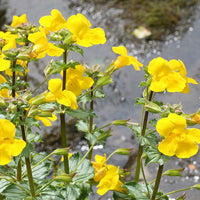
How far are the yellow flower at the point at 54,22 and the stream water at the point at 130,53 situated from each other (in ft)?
4.06

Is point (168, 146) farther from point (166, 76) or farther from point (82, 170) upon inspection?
point (82, 170)

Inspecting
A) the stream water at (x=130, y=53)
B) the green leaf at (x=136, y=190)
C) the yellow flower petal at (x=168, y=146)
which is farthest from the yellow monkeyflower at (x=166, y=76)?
the stream water at (x=130, y=53)

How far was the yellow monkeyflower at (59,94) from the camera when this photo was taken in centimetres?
152

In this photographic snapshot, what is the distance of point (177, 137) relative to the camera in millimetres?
1557

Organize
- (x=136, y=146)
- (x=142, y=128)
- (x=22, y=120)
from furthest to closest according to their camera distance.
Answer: (x=136, y=146) → (x=142, y=128) → (x=22, y=120)

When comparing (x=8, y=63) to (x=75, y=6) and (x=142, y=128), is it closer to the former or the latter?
(x=142, y=128)

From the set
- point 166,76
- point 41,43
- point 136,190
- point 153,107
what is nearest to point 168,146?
point 153,107

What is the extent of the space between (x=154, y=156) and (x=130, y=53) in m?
1.84

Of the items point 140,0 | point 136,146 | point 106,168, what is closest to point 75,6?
point 140,0

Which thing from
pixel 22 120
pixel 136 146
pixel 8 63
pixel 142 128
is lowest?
pixel 136 146

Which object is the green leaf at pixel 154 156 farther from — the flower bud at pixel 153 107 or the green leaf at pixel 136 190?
the green leaf at pixel 136 190

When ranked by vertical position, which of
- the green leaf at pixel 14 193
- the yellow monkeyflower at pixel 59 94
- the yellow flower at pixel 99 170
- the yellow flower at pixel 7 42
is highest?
the yellow flower at pixel 7 42

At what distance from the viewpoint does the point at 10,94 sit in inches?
67.0

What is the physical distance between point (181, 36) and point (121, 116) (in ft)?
3.51
